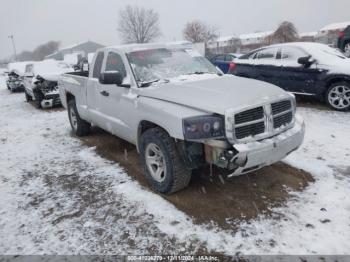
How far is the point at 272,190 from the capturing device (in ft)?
13.2

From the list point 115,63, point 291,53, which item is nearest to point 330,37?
point 291,53

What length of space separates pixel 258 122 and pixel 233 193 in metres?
1.08

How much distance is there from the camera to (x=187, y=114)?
335 centimetres

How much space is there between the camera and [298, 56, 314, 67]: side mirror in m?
7.61

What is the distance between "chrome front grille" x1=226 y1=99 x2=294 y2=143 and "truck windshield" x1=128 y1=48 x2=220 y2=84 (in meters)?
1.42

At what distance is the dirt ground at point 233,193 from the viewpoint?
3537 millimetres

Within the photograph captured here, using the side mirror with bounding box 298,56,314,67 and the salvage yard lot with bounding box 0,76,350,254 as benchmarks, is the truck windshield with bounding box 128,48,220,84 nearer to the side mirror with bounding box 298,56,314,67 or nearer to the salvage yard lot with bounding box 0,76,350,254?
the salvage yard lot with bounding box 0,76,350,254

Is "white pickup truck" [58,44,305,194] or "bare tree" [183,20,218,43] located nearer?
"white pickup truck" [58,44,305,194]

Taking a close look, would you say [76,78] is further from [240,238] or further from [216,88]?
[240,238]

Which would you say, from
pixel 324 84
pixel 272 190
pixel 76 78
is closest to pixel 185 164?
pixel 272 190

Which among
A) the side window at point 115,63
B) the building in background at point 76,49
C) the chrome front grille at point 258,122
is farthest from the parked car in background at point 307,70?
the building in background at point 76,49

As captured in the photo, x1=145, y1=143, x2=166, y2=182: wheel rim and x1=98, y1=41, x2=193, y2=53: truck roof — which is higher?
x1=98, y1=41, x2=193, y2=53: truck roof

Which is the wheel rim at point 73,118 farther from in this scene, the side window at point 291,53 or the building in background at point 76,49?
the building in background at point 76,49

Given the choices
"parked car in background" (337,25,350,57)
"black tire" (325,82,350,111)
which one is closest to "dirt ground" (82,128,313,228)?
"black tire" (325,82,350,111)
